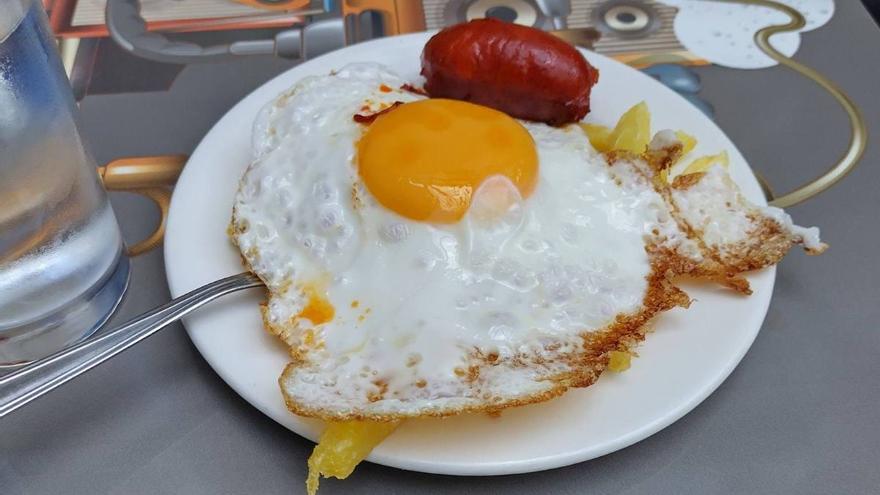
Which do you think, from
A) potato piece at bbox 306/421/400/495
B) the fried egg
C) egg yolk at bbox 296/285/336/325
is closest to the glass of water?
the fried egg

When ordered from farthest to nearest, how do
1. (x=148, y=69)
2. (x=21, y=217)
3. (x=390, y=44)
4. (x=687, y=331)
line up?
1. (x=148, y=69)
2. (x=390, y=44)
3. (x=687, y=331)
4. (x=21, y=217)

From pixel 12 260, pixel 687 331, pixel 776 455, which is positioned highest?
pixel 12 260

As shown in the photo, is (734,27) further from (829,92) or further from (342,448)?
(342,448)

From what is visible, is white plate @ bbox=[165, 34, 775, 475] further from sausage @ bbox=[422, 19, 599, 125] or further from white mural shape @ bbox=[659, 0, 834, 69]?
white mural shape @ bbox=[659, 0, 834, 69]

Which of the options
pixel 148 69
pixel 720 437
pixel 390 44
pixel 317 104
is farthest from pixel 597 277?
pixel 148 69

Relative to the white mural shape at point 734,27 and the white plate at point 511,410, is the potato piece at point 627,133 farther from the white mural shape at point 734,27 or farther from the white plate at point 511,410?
the white mural shape at point 734,27

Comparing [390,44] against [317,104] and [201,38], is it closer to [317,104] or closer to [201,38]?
[317,104]

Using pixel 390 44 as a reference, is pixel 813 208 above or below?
below

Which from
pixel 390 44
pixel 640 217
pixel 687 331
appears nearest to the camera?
pixel 687 331
